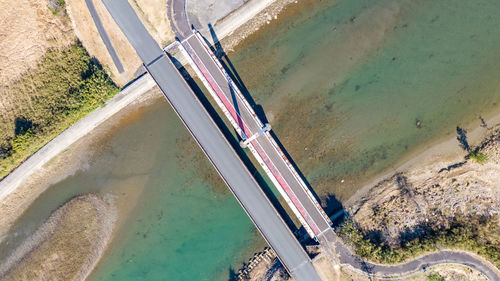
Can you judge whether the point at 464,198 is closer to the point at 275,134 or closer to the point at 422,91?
the point at 422,91

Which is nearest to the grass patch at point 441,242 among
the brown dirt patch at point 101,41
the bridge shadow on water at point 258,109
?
the bridge shadow on water at point 258,109

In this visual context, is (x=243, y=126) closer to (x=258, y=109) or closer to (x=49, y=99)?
(x=258, y=109)

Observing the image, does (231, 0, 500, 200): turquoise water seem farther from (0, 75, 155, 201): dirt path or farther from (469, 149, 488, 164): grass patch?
(0, 75, 155, 201): dirt path

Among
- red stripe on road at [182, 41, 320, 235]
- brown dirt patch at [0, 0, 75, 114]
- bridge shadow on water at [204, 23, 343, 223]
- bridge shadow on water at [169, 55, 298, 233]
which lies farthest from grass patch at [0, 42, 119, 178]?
bridge shadow on water at [204, 23, 343, 223]

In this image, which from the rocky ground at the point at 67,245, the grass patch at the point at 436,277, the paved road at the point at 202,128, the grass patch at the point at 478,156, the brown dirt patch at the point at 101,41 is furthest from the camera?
the rocky ground at the point at 67,245

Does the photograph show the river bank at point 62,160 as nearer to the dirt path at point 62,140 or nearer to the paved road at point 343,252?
the dirt path at point 62,140

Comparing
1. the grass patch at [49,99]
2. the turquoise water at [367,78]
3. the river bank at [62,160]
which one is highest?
the grass patch at [49,99]
